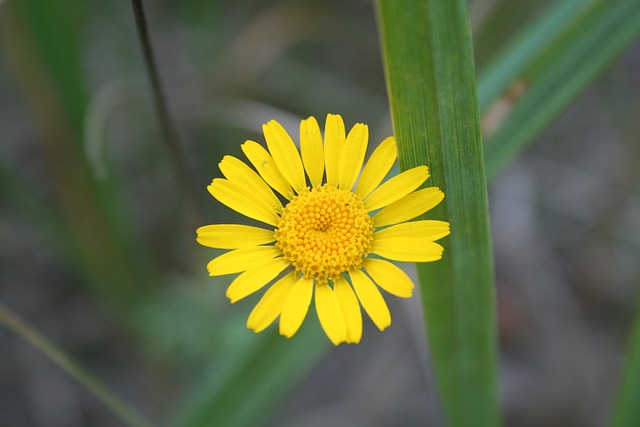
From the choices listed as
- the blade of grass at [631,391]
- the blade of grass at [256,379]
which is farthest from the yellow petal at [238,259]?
the blade of grass at [631,391]

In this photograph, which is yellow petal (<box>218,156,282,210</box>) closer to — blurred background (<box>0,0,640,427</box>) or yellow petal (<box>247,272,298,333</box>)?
yellow petal (<box>247,272,298,333</box>)

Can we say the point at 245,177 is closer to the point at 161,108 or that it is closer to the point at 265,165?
the point at 265,165

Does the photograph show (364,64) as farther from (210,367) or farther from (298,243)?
(298,243)

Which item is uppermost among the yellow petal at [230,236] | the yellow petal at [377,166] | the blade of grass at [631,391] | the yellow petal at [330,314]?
the yellow petal at [377,166]

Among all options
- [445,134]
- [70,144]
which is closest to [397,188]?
[445,134]

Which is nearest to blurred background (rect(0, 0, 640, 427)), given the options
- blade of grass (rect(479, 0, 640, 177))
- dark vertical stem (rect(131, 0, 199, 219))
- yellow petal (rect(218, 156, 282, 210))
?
dark vertical stem (rect(131, 0, 199, 219))

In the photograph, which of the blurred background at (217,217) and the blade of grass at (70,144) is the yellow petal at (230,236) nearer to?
the blurred background at (217,217)
